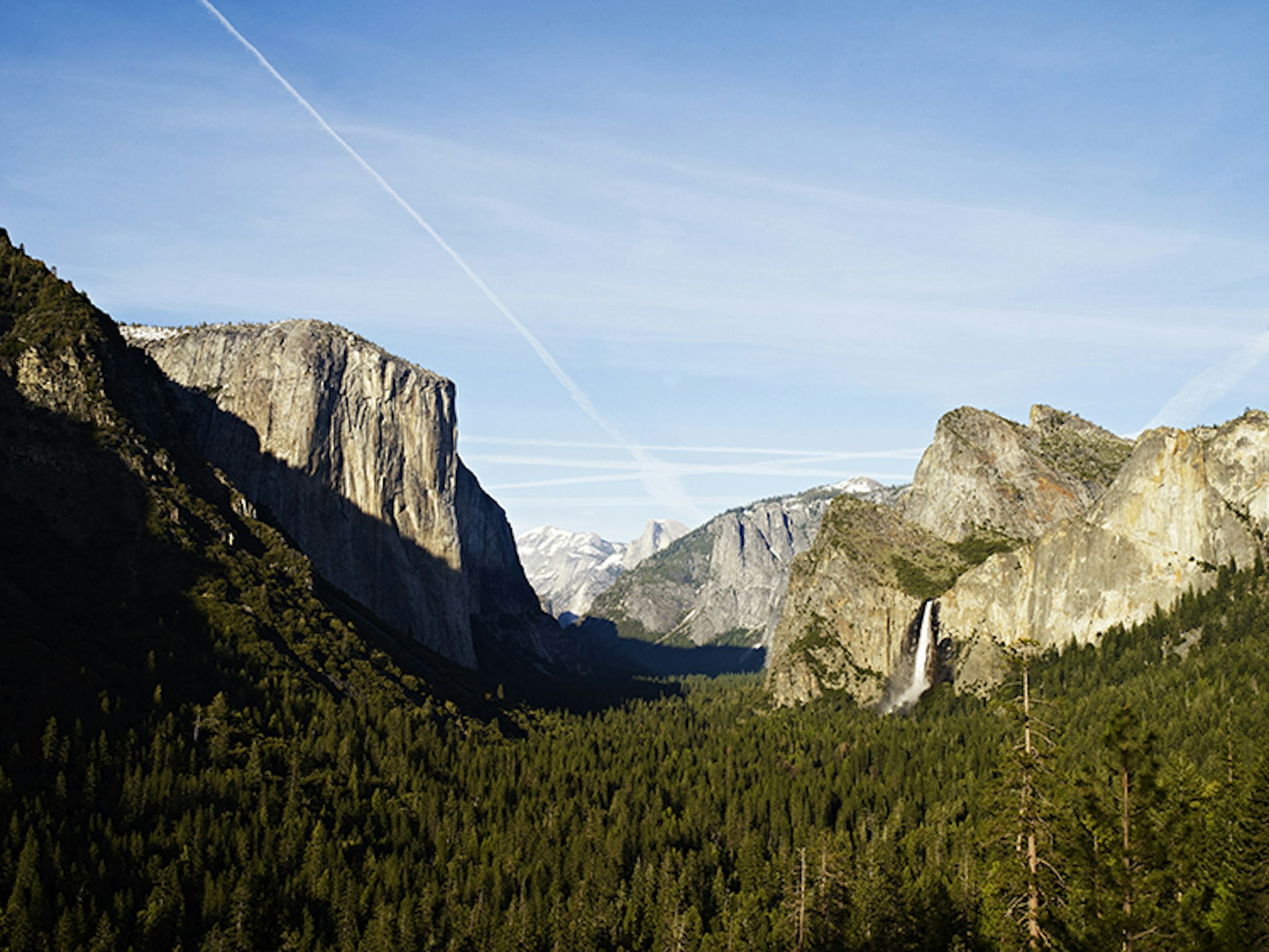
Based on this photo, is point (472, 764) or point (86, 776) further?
point (472, 764)

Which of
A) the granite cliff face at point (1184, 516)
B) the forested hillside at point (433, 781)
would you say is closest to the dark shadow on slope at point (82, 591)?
the forested hillside at point (433, 781)

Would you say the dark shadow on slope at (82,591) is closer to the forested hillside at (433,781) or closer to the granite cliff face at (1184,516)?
the forested hillside at (433,781)

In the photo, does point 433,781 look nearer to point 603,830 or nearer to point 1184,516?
point 603,830

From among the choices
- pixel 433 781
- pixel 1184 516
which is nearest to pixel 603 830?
pixel 433 781

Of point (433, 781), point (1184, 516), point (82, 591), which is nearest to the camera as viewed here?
point (433, 781)

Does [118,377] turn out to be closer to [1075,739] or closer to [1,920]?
[1,920]

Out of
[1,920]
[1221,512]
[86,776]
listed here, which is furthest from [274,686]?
[1221,512]

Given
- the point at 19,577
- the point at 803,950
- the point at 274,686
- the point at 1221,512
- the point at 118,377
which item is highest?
the point at 118,377

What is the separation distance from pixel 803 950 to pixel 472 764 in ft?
265

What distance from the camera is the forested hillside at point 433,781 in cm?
6931

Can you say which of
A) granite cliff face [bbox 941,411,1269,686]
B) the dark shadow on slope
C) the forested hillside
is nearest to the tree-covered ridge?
the forested hillside

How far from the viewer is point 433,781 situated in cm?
13712

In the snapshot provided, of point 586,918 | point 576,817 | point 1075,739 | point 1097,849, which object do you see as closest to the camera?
point 1097,849

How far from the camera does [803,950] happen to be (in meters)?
75.8
